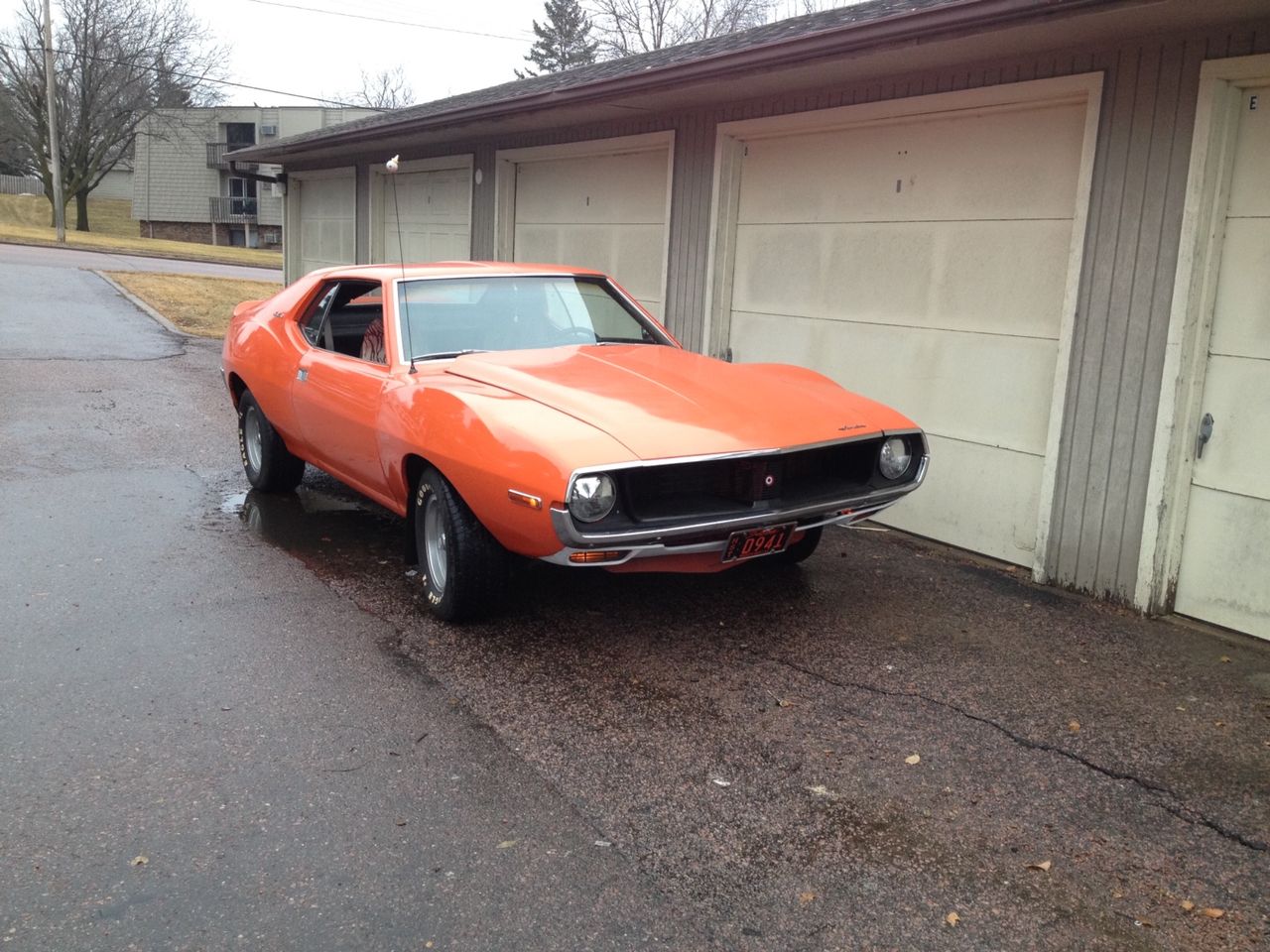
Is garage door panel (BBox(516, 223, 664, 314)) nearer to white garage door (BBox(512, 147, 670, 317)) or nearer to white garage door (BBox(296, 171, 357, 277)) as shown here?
white garage door (BBox(512, 147, 670, 317))

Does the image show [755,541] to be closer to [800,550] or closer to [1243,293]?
[800,550]

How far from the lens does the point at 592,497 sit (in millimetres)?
4004

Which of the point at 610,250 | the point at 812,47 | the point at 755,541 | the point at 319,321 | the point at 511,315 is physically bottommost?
the point at 755,541

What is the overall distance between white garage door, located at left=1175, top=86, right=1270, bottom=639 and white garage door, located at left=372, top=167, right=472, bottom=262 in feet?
26.1

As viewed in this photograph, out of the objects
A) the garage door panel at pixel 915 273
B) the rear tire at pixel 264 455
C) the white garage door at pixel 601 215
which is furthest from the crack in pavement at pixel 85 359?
the garage door panel at pixel 915 273

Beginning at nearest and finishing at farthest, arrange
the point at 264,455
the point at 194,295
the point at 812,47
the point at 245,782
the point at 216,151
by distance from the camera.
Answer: the point at 245,782, the point at 812,47, the point at 264,455, the point at 194,295, the point at 216,151

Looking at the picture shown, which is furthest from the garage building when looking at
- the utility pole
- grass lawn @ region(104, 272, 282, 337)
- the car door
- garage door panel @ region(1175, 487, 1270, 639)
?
the utility pole

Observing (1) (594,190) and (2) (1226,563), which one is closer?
(2) (1226,563)

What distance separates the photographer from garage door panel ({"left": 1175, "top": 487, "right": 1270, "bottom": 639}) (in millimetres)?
5090

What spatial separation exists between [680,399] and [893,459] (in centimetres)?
102

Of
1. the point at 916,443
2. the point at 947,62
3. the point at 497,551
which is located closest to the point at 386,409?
the point at 497,551

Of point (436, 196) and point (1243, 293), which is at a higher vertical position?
point (436, 196)

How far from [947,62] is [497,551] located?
385cm

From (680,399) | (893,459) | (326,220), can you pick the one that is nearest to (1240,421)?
(893,459)
